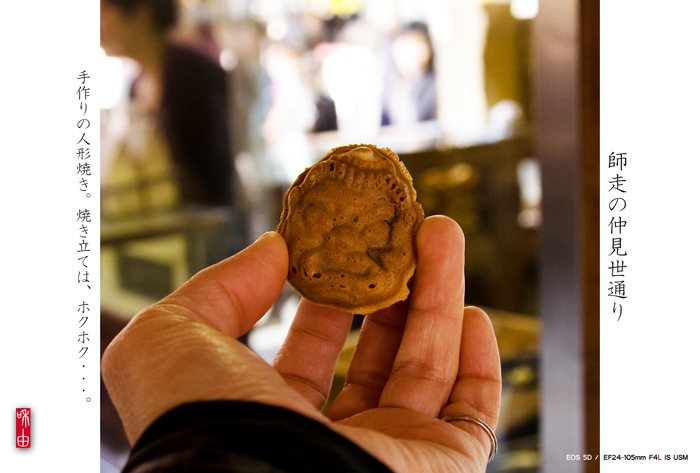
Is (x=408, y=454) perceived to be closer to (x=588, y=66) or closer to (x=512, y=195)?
(x=588, y=66)

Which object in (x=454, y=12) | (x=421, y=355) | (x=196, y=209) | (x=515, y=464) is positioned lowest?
(x=515, y=464)

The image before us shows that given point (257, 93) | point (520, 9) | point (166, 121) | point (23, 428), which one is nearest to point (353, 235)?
point (23, 428)

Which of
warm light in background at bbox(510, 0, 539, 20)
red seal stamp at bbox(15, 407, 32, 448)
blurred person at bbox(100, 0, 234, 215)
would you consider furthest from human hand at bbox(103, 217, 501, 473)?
warm light in background at bbox(510, 0, 539, 20)

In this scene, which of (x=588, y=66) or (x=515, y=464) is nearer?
(x=588, y=66)

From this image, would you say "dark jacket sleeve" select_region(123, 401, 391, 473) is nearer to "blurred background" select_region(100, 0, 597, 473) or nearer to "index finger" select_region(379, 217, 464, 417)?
"index finger" select_region(379, 217, 464, 417)

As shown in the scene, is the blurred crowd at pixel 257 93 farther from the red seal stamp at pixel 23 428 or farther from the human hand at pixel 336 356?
the human hand at pixel 336 356

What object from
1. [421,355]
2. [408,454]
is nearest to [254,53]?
[421,355]

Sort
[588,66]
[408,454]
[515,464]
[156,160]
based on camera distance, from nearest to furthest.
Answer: [408,454] → [588,66] → [515,464] → [156,160]

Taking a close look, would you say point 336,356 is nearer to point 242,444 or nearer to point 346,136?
point 242,444
